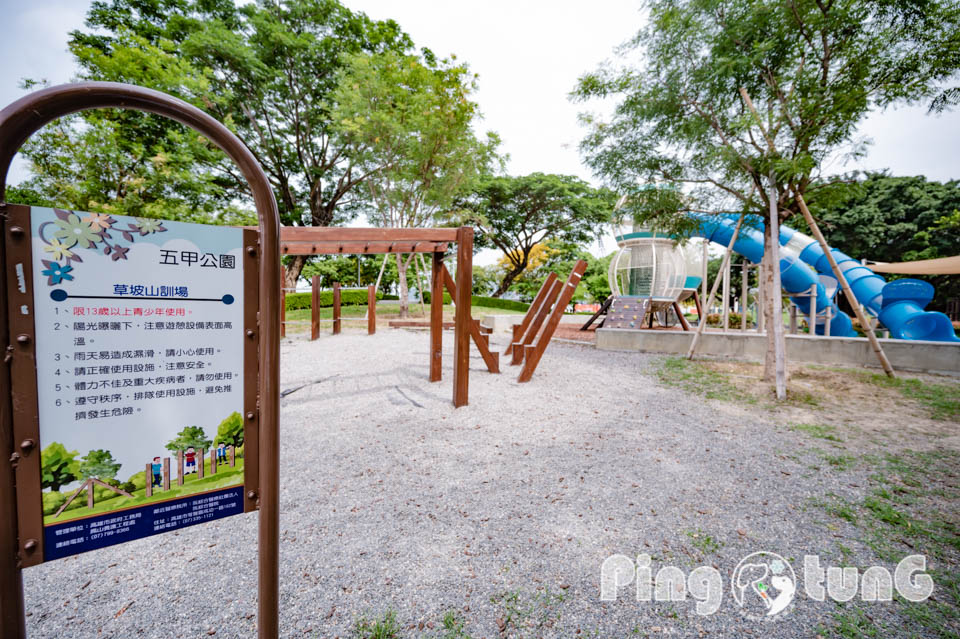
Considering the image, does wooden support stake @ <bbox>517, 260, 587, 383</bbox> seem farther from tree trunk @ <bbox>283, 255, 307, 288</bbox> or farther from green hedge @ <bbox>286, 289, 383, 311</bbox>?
tree trunk @ <bbox>283, 255, 307, 288</bbox>

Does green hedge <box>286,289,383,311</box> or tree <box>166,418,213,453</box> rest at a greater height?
green hedge <box>286,289,383,311</box>

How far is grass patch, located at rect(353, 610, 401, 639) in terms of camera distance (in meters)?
1.64

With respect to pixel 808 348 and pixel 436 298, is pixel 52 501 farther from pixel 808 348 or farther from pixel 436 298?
pixel 808 348

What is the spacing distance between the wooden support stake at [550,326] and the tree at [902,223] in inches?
878

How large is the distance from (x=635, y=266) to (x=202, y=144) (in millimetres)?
17418

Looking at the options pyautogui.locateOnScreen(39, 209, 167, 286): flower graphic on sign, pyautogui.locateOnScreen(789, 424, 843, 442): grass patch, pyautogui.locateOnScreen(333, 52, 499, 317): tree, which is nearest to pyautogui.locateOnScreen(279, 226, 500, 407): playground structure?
pyautogui.locateOnScreen(39, 209, 167, 286): flower graphic on sign

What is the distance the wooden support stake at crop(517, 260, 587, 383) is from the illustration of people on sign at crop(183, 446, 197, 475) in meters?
5.20

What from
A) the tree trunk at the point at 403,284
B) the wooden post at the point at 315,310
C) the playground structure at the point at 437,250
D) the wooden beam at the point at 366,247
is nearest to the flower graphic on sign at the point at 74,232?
the playground structure at the point at 437,250

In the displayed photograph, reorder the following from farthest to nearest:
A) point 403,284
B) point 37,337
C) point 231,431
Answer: point 403,284 < point 231,431 < point 37,337

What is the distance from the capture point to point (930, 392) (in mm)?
5797

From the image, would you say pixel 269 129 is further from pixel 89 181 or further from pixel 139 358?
pixel 139 358

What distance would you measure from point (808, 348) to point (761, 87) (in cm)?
538

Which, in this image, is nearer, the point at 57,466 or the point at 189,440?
the point at 57,466

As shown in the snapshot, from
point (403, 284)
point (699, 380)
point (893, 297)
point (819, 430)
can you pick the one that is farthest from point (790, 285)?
point (403, 284)
